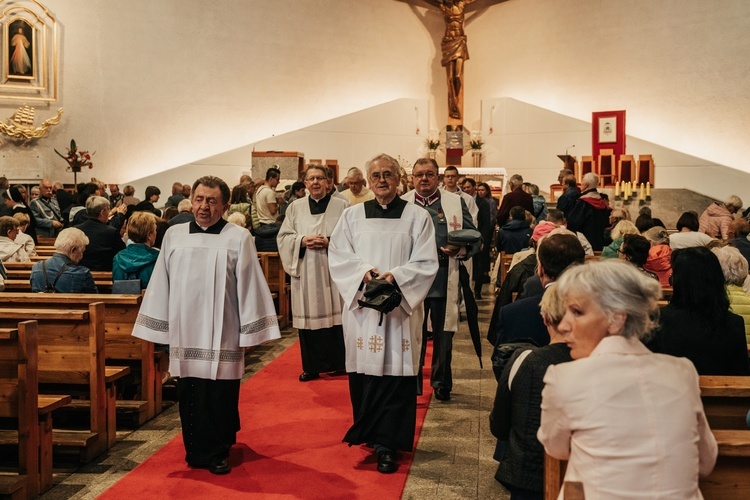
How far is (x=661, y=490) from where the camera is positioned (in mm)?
2098

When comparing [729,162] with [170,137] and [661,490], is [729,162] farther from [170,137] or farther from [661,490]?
[661,490]

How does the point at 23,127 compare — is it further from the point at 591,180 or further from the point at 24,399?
the point at 24,399

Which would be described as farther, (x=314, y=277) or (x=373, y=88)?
(x=373, y=88)

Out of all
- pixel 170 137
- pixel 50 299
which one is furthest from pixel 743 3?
pixel 50 299

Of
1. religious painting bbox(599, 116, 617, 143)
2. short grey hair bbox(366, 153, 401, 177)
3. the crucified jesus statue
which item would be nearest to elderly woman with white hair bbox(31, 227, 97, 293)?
short grey hair bbox(366, 153, 401, 177)

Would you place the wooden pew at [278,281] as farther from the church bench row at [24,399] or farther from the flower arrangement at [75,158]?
the flower arrangement at [75,158]

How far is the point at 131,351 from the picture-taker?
5.64 meters

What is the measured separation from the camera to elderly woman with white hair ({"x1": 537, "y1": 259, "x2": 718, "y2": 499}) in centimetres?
210

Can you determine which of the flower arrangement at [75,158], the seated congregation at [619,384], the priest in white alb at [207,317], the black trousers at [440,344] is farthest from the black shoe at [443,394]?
the flower arrangement at [75,158]

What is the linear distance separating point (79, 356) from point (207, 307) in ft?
2.90

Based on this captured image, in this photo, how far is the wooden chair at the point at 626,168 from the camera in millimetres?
15547

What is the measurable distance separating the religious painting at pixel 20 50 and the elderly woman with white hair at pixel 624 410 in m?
15.1

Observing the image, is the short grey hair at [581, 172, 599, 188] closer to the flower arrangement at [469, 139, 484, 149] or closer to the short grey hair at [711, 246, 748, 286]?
the short grey hair at [711, 246, 748, 286]

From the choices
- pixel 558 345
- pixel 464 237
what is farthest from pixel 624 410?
pixel 464 237
